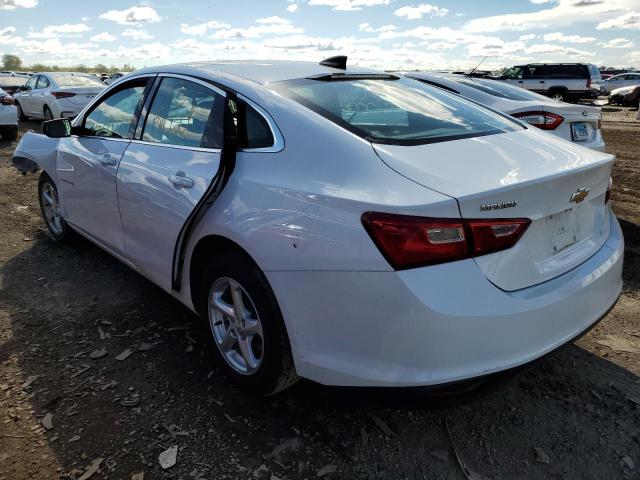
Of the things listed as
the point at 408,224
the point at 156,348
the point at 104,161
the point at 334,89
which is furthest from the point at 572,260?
the point at 104,161

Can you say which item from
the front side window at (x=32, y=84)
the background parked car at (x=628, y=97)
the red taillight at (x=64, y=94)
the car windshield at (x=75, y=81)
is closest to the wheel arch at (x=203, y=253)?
the red taillight at (x=64, y=94)

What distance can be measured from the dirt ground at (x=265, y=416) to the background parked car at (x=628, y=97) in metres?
27.3

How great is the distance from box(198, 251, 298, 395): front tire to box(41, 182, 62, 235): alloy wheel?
271 cm

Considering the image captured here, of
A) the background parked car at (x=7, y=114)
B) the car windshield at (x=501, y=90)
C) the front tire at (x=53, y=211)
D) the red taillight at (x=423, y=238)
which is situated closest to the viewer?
the red taillight at (x=423, y=238)

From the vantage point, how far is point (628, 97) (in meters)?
26.4

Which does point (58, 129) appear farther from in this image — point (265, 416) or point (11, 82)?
point (11, 82)

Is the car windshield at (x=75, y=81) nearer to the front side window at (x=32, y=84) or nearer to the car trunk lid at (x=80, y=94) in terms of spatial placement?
the car trunk lid at (x=80, y=94)

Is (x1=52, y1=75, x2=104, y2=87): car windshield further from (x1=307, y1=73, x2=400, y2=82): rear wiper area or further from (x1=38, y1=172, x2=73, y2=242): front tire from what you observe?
(x1=307, y1=73, x2=400, y2=82): rear wiper area

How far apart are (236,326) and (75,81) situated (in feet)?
46.6

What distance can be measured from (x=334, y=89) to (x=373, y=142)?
74 cm

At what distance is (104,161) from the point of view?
3604mm

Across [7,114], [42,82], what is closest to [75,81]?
[42,82]

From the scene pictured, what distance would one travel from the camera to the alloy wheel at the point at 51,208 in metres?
4.89

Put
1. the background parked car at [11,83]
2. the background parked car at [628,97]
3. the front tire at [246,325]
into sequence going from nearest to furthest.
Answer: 1. the front tire at [246,325]
2. the background parked car at [11,83]
3. the background parked car at [628,97]
